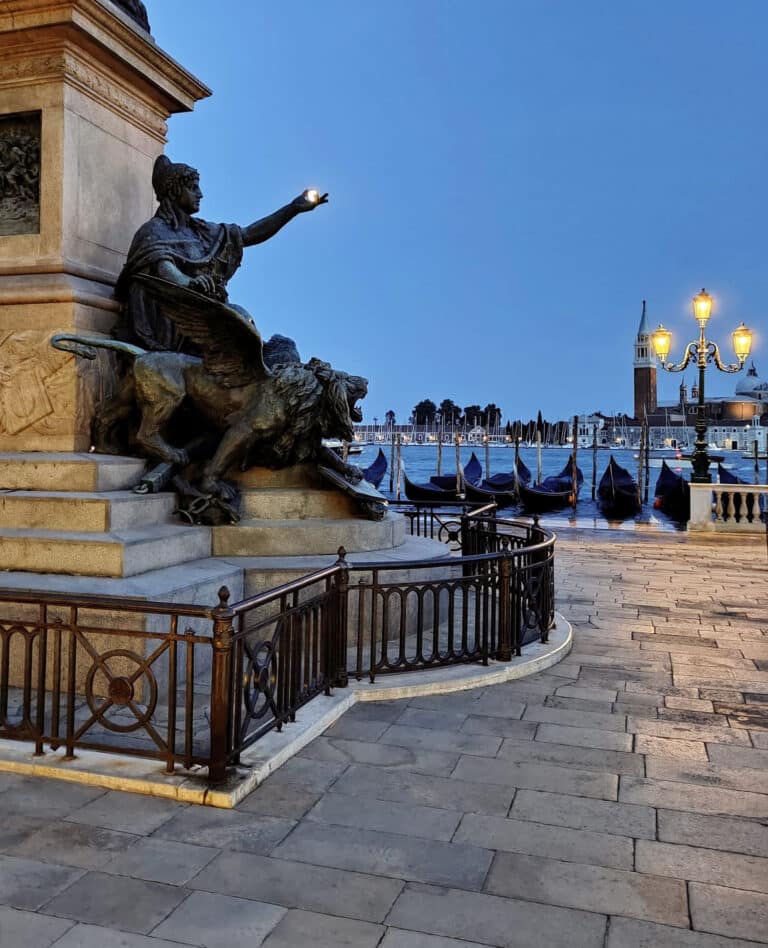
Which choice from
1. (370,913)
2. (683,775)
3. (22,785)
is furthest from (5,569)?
(683,775)

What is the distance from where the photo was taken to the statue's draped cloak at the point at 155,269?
686cm

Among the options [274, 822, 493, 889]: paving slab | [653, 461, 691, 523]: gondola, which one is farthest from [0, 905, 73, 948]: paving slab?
[653, 461, 691, 523]: gondola

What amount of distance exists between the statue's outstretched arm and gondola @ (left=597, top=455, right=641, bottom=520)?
2546 cm

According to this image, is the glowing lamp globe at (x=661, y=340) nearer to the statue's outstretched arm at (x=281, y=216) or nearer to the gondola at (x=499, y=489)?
the gondola at (x=499, y=489)

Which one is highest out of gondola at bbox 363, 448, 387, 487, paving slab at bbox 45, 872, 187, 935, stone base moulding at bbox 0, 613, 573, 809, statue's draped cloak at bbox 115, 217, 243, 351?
statue's draped cloak at bbox 115, 217, 243, 351

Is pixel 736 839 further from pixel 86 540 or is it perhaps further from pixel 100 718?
pixel 86 540

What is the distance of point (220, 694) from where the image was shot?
371 cm

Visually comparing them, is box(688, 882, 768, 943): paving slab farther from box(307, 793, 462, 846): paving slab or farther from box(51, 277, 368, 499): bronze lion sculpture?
box(51, 277, 368, 499): bronze lion sculpture

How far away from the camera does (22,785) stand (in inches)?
149

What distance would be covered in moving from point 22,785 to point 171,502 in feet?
10.2

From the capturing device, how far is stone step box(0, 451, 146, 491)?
6164mm

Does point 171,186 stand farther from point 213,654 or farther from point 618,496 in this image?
point 618,496

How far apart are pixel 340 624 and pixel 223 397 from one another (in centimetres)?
267

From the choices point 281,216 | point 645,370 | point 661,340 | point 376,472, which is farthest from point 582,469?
point 281,216
